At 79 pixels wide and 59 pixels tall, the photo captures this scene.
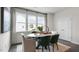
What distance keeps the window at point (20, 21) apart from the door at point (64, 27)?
0.56m

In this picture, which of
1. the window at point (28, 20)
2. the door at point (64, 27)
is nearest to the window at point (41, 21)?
the window at point (28, 20)

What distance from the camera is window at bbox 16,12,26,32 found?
4.42 ft

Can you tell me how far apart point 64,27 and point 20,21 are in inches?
28.4

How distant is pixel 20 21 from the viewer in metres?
1.36

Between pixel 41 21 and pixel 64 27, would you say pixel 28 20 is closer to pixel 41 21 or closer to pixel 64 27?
pixel 41 21

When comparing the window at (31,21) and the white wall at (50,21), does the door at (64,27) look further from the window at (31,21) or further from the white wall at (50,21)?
the window at (31,21)

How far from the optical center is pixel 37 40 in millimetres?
1466

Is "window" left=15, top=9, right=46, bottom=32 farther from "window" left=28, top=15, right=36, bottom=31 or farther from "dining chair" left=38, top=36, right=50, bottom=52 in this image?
"dining chair" left=38, top=36, right=50, bottom=52

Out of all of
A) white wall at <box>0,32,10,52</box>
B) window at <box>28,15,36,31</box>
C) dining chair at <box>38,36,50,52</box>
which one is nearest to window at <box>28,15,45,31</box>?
window at <box>28,15,36,31</box>

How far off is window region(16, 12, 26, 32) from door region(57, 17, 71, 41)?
1.85ft

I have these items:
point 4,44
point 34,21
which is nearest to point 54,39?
point 34,21

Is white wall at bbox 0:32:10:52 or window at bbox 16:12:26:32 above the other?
window at bbox 16:12:26:32
